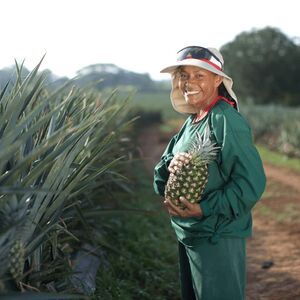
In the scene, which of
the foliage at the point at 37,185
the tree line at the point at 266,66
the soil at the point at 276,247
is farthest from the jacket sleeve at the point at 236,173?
the tree line at the point at 266,66

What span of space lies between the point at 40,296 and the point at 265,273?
3381 mm

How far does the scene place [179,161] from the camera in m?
2.51

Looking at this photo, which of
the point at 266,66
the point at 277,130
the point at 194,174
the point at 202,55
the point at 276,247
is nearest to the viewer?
the point at 194,174

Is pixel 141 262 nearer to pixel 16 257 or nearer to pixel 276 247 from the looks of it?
pixel 276 247

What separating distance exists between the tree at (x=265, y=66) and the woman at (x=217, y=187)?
43.9 metres

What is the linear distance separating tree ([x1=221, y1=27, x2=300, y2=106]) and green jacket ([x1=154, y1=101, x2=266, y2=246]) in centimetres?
4396

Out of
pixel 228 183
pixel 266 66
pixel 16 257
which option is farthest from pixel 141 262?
pixel 266 66

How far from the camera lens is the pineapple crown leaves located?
2477mm

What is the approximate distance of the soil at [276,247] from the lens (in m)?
4.38

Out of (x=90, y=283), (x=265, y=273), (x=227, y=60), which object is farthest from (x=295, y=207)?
(x=227, y=60)

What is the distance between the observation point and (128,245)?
4980 mm

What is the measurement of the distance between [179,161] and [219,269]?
0.55 m

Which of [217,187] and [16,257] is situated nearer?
[16,257]

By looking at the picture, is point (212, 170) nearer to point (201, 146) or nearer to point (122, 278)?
point (201, 146)
